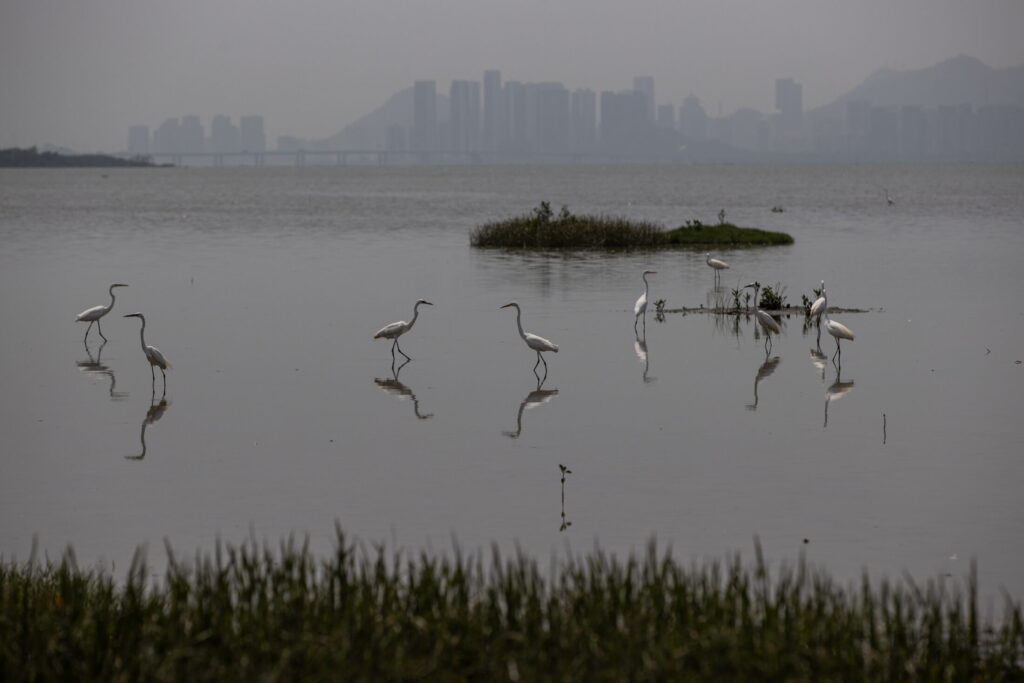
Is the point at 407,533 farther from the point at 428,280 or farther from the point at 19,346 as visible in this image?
the point at 428,280

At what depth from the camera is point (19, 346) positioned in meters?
25.0

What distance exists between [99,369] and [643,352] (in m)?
8.70

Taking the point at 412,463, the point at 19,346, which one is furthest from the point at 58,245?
the point at 412,463

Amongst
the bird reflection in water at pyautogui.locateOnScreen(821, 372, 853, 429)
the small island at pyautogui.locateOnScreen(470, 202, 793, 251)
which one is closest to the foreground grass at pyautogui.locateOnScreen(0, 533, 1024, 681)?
the bird reflection in water at pyautogui.locateOnScreen(821, 372, 853, 429)

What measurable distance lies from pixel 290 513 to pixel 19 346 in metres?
13.4

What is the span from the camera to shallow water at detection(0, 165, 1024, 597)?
12.9 metres

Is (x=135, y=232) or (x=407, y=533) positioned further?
(x=135, y=232)

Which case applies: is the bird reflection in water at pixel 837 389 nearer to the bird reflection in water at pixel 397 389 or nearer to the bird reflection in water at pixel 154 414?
the bird reflection in water at pixel 397 389

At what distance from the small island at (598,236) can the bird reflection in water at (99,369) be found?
25521 mm

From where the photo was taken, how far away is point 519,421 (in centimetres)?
1761

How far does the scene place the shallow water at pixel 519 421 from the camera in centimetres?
1291

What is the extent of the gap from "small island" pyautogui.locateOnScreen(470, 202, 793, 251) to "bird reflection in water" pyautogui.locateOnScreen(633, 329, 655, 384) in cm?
2195

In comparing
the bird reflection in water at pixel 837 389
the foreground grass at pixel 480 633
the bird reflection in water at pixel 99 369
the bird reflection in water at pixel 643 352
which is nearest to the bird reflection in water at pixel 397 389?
the bird reflection in water at pixel 643 352

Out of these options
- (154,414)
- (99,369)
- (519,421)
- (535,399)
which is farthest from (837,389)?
(99,369)
